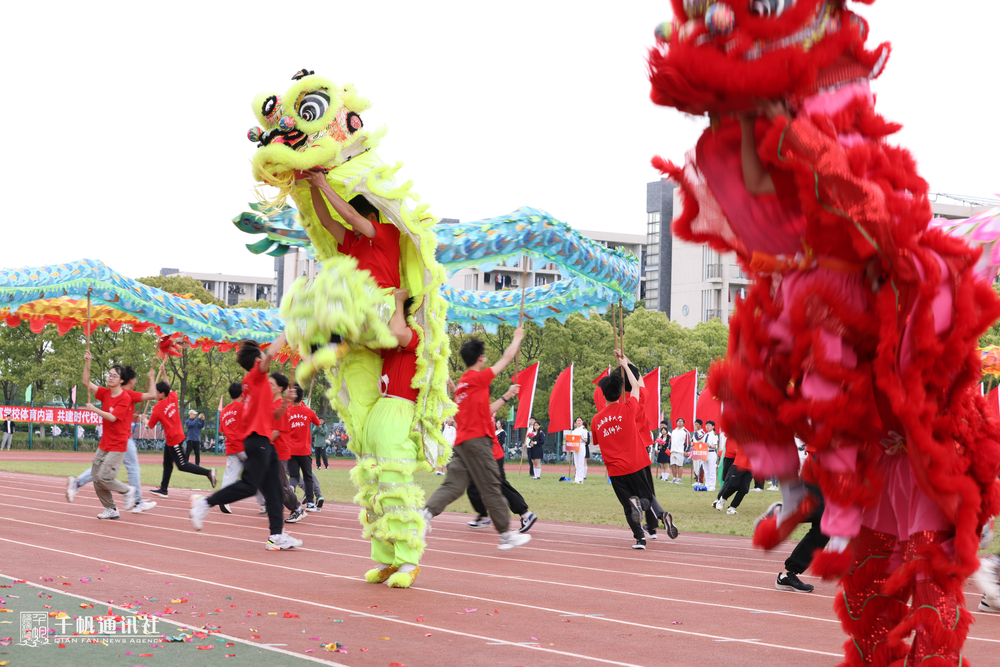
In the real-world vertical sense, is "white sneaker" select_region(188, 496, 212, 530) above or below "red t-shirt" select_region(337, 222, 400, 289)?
below

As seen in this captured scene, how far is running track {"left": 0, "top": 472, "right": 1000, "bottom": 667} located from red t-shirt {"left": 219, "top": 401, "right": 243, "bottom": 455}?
185 centimetres

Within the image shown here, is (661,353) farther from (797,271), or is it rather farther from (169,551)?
(797,271)

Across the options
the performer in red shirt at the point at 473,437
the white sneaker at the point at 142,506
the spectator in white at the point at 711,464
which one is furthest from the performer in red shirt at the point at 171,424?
the spectator in white at the point at 711,464

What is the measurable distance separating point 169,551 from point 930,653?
6.91 meters

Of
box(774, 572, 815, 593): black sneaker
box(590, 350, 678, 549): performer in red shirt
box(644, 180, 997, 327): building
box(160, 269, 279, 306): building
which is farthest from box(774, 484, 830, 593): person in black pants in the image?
box(160, 269, 279, 306): building

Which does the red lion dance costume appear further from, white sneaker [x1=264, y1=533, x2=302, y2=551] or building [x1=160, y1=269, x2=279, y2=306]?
building [x1=160, y1=269, x2=279, y2=306]

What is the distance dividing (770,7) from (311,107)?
390 centimetres

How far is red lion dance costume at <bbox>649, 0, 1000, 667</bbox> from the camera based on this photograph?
3094 mm

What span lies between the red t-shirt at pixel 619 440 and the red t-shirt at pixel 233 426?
4.29 m

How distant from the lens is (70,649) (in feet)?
14.2

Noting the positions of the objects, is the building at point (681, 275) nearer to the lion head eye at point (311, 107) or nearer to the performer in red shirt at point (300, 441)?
the performer in red shirt at point (300, 441)

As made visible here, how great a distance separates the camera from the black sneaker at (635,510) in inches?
402

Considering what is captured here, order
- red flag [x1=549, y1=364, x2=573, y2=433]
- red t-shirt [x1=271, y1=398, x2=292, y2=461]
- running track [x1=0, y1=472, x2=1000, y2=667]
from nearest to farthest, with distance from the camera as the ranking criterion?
running track [x1=0, y1=472, x2=1000, y2=667] < red t-shirt [x1=271, y1=398, x2=292, y2=461] < red flag [x1=549, y1=364, x2=573, y2=433]

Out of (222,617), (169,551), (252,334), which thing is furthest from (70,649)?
(252,334)
